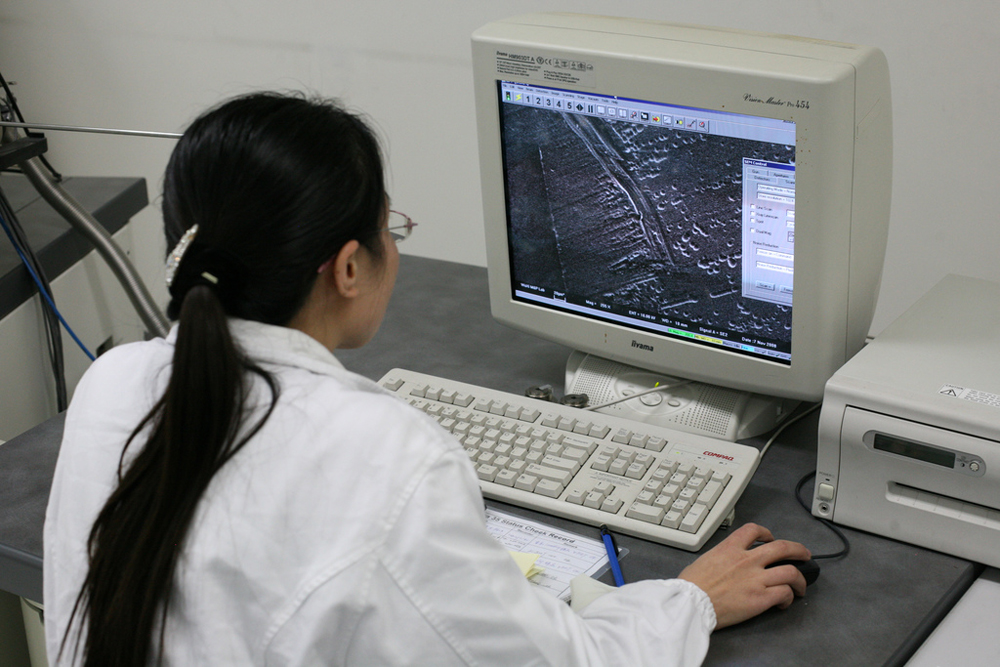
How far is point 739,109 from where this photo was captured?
1.02 metres

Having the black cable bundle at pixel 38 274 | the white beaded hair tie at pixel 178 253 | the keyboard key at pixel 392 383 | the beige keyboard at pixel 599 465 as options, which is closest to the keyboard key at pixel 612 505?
the beige keyboard at pixel 599 465

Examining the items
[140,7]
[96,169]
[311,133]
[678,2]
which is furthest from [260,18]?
[311,133]

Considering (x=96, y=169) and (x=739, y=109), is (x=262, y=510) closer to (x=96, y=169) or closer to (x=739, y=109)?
(x=739, y=109)

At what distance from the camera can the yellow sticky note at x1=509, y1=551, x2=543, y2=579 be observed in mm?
946

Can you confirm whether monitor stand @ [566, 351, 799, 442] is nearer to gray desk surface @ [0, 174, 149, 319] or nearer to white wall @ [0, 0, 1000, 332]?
gray desk surface @ [0, 174, 149, 319]

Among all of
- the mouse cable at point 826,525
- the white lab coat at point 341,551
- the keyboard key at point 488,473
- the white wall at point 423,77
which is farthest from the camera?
the white wall at point 423,77

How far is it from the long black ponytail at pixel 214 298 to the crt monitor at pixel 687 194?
0.43 metres

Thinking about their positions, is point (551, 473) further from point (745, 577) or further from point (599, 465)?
point (745, 577)

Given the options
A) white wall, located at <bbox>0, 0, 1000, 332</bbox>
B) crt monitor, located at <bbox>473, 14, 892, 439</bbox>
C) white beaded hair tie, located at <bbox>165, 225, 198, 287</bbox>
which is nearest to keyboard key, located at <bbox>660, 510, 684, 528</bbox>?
crt monitor, located at <bbox>473, 14, 892, 439</bbox>


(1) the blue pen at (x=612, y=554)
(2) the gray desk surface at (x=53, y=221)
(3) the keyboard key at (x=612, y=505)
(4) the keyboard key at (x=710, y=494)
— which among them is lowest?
(1) the blue pen at (x=612, y=554)

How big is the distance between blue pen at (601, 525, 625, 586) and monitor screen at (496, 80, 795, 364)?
296 mm

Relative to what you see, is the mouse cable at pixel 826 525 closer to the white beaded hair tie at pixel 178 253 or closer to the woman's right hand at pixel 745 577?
the woman's right hand at pixel 745 577

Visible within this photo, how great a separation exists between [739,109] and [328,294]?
1.64ft

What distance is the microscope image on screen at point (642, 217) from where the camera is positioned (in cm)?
107
